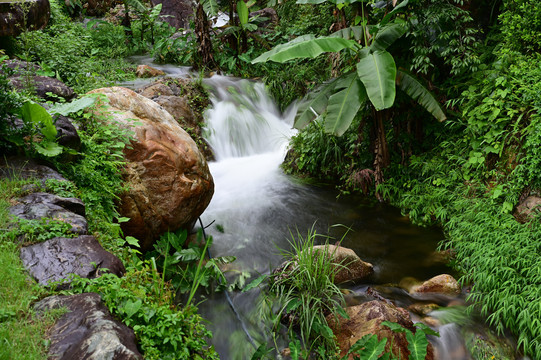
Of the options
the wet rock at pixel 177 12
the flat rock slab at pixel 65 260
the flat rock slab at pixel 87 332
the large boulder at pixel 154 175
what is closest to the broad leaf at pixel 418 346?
the flat rock slab at pixel 87 332

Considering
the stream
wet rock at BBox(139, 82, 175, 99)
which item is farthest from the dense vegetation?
wet rock at BBox(139, 82, 175, 99)

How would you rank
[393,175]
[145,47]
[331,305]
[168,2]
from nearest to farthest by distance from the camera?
[331,305]
[393,175]
[145,47]
[168,2]

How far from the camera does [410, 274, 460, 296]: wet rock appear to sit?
467 centimetres

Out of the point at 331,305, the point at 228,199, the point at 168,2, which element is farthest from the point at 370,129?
the point at 168,2

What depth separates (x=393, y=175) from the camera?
710cm

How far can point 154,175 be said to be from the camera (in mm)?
4777

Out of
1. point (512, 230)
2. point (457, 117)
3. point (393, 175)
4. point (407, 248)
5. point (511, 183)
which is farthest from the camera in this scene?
point (393, 175)

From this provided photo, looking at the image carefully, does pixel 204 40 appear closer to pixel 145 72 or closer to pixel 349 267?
pixel 145 72

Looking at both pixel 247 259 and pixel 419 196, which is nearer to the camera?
pixel 247 259

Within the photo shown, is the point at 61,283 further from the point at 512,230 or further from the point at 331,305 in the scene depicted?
the point at 512,230

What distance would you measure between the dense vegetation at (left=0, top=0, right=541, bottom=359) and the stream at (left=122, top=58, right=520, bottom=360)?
16.1 inches

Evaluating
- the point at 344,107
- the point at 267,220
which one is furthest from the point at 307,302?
the point at 344,107

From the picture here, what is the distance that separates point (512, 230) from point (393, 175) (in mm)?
2518

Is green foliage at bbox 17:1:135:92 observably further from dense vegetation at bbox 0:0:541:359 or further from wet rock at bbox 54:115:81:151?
wet rock at bbox 54:115:81:151
